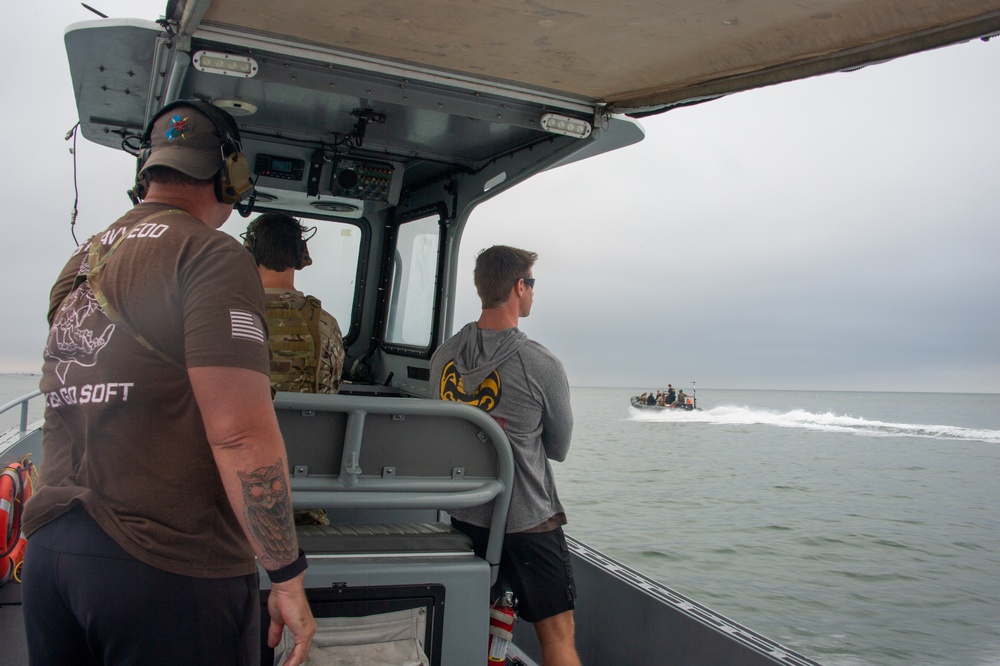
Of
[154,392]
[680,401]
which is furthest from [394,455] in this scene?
[680,401]

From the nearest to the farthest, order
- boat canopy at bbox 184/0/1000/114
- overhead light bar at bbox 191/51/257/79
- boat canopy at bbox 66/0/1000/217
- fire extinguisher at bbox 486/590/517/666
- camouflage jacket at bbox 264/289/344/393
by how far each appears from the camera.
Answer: boat canopy at bbox 184/0/1000/114 < boat canopy at bbox 66/0/1000/217 < fire extinguisher at bbox 486/590/517/666 < overhead light bar at bbox 191/51/257/79 < camouflage jacket at bbox 264/289/344/393

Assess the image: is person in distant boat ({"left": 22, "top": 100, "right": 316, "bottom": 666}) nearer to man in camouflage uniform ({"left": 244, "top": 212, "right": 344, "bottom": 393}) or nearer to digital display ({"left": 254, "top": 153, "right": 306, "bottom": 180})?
man in camouflage uniform ({"left": 244, "top": 212, "right": 344, "bottom": 393})

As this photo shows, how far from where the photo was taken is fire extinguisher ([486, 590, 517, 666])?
2.73 metres

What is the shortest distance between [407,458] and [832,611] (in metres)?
11.8

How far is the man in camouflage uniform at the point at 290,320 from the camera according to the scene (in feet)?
10.8

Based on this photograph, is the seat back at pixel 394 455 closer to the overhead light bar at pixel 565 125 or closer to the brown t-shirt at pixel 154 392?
the brown t-shirt at pixel 154 392

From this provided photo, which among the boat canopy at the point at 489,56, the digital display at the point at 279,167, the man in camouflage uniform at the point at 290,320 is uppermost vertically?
the digital display at the point at 279,167

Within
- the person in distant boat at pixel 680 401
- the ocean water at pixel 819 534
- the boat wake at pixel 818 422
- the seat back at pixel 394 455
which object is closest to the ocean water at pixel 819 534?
the ocean water at pixel 819 534

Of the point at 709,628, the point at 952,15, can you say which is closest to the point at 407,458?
the point at 709,628

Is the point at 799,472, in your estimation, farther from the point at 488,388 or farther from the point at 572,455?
the point at 488,388

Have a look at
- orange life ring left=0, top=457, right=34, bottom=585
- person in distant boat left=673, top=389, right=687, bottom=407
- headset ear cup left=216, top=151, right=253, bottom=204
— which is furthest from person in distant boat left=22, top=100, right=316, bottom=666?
person in distant boat left=673, top=389, right=687, bottom=407

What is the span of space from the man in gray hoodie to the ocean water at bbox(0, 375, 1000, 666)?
2162mm

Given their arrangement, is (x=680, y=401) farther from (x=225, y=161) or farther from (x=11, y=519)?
(x=225, y=161)

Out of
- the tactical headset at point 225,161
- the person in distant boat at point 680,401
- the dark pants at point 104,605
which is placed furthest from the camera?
the person in distant boat at point 680,401
